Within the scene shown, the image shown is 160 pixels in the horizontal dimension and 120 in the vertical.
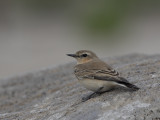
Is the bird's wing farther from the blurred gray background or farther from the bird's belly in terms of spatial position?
the blurred gray background

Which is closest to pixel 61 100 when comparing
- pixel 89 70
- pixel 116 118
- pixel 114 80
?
pixel 89 70

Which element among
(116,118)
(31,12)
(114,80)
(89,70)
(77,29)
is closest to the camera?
(116,118)

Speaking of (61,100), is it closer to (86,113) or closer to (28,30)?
(86,113)

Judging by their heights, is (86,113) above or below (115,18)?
below

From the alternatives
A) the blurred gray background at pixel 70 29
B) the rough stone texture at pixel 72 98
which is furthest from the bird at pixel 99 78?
the blurred gray background at pixel 70 29

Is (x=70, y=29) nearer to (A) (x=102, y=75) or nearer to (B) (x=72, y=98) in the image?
(B) (x=72, y=98)

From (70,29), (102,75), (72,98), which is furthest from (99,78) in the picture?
(70,29)
